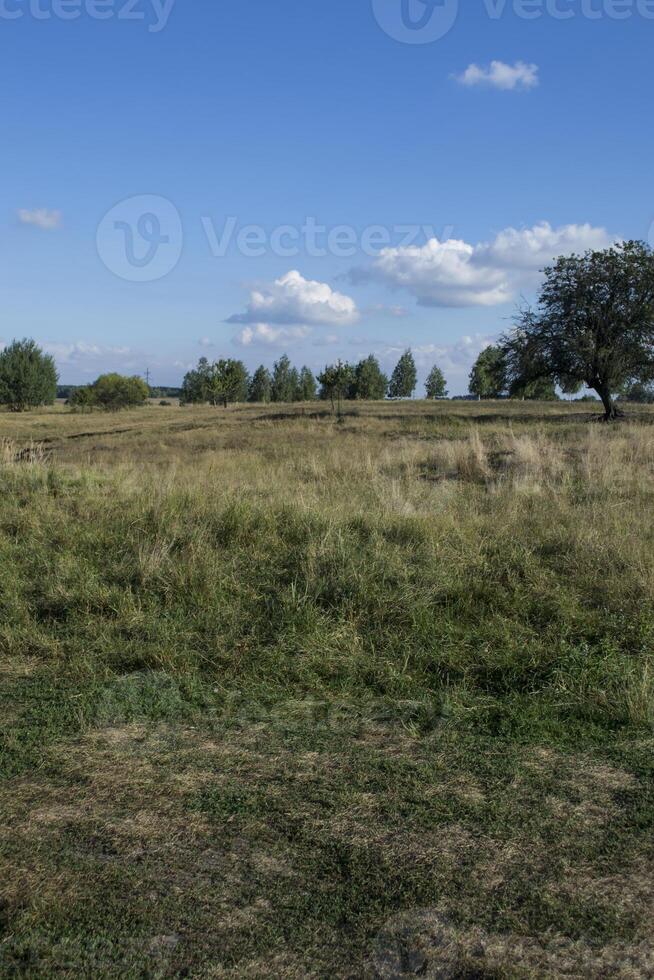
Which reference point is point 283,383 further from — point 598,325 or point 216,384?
point 598,325

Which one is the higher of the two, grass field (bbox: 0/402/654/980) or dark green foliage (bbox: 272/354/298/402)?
dark green foliage (bbox: 272/354/298/402)

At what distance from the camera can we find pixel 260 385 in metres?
97.6

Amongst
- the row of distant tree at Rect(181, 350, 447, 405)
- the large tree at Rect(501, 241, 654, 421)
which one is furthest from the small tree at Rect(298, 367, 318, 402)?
the large tree at Rect(501, 241, 654, 421)

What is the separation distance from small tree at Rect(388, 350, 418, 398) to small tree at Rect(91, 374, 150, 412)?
104 ft

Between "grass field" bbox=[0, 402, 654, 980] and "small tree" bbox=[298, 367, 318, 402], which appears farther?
"small tree" bbox=[298, 367, 318, 402]

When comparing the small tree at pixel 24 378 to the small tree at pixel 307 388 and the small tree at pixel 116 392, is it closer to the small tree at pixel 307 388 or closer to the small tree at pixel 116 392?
the small tree at pixel 116 392

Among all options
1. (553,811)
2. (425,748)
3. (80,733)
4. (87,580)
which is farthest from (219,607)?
(553,811)

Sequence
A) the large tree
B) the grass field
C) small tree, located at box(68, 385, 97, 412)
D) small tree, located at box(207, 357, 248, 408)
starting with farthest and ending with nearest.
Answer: small tree, located at box(68, 385, 97, 412)
small tree, located at box(207, 357, 248, 408)
the large tree
the grass field

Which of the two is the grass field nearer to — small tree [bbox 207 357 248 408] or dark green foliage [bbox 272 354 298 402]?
small tree [bbox 207 357 248 408]

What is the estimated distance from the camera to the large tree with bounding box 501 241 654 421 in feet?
101

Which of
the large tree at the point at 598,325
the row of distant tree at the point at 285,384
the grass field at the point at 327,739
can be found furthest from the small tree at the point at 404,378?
the grass field at the point at 327,739

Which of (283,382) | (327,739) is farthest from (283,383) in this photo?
(327,739)

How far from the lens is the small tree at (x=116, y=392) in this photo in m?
83.8

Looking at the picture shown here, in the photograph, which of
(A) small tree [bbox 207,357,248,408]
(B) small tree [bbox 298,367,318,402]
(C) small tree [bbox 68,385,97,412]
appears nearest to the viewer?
(A) small tree [bbox 207,357,248,408]
